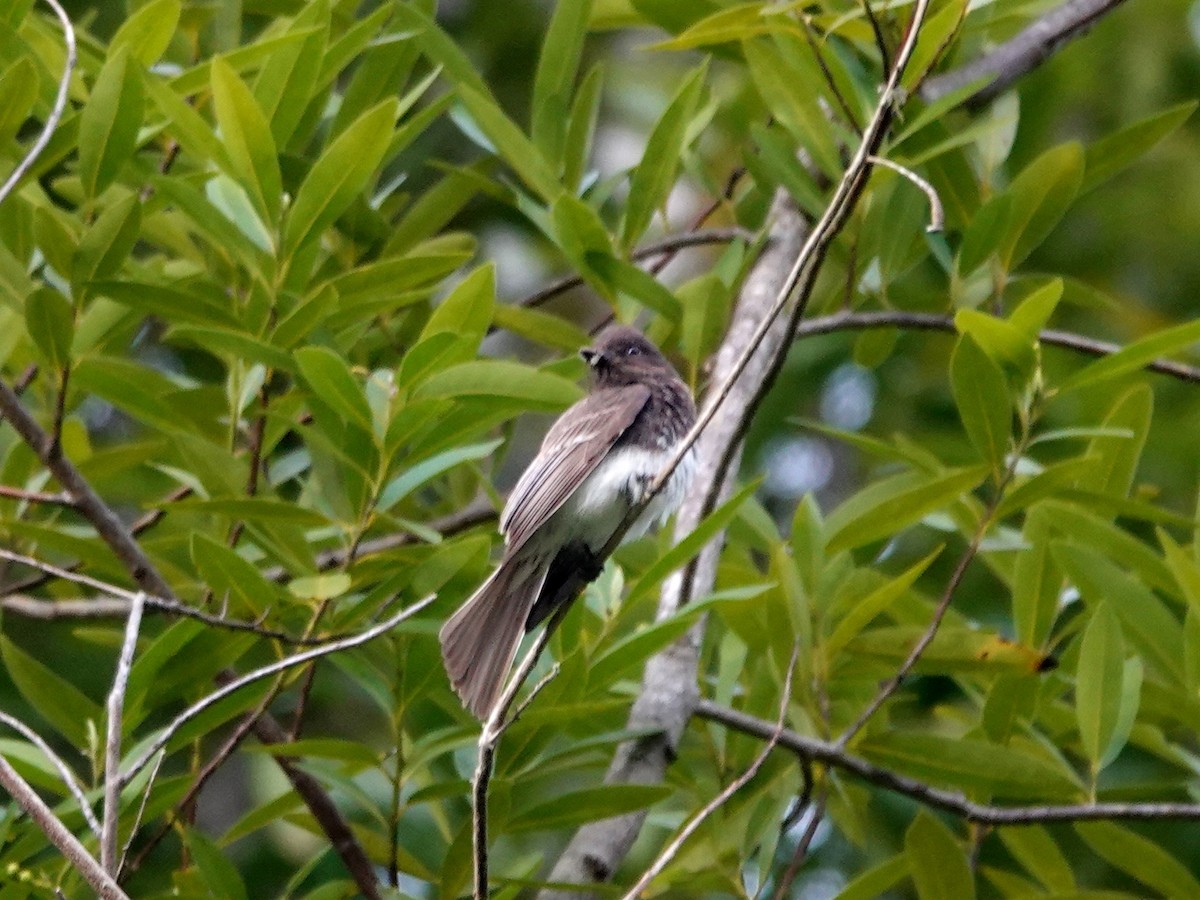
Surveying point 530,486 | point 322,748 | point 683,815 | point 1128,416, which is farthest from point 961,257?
point 322,748

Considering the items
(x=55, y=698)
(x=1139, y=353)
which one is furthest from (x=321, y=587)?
(x=1139, y=353)

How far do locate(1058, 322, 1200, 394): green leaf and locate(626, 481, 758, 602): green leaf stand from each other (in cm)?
85

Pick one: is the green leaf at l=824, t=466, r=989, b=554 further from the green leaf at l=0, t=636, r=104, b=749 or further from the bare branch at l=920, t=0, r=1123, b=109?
the green leaf at l=0, t=636, r=104, b=749

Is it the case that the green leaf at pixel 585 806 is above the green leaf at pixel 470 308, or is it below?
below

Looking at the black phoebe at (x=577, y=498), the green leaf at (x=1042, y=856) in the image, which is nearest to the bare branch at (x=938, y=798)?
the green leaf at (x=1042, y=856)

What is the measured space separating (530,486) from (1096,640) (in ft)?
4.02

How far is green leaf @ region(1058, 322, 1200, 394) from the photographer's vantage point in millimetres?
3445

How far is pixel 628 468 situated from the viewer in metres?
3.85

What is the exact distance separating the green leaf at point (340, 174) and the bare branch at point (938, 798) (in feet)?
4.34

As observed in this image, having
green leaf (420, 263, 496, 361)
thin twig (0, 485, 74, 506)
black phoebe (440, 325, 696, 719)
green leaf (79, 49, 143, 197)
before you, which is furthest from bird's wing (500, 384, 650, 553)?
green leaf (79, 49, 143, 197)

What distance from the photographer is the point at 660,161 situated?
13.4ft

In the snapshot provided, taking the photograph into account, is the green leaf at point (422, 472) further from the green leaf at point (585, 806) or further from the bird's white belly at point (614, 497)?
the green leaf at point (585, 806)

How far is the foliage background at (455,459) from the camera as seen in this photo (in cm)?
334

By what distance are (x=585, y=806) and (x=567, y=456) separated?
815 mm
